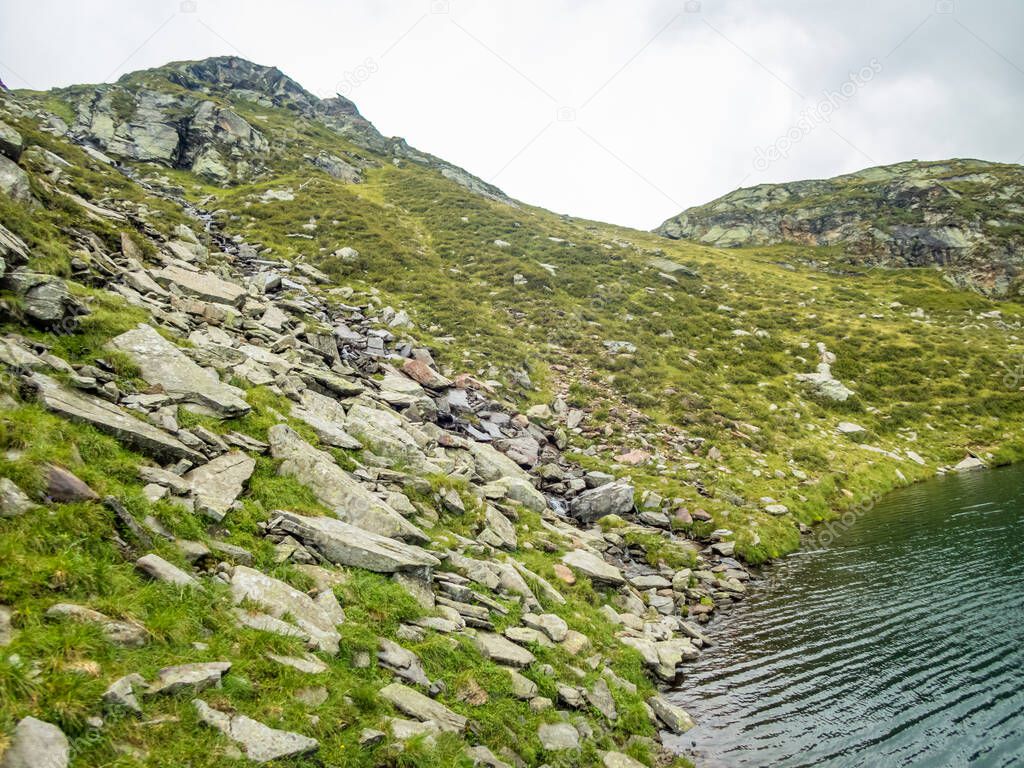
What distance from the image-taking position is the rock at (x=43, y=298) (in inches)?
431

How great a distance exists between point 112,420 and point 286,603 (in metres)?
4.93

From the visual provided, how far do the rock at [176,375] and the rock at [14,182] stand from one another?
806 centimetres

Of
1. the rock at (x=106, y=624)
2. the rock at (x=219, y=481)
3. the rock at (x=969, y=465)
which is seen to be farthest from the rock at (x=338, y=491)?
the rock at (x=969, y=465)

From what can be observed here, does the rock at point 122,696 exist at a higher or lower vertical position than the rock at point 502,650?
higher

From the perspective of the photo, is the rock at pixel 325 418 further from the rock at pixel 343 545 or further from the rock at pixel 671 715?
the rock at pixel 671 715

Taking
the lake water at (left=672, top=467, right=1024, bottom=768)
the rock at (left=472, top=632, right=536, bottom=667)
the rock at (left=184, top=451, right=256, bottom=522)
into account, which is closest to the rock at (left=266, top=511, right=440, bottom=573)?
the rock at (left=184, top=451, right=256, bottom=522)

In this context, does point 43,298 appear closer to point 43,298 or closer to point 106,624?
point 43,298

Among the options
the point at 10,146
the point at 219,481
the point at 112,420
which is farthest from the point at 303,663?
the point at 10,146

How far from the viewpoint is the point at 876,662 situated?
12383mm

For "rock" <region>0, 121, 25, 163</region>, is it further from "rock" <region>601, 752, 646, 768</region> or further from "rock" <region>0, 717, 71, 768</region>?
"rock" <region>601, 752, 646, 768</region>

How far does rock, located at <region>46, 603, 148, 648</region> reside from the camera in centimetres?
558

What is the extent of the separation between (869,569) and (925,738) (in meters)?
9.80

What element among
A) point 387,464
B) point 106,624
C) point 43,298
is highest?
point 43,298

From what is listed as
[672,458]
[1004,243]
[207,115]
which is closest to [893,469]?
[672,458]
